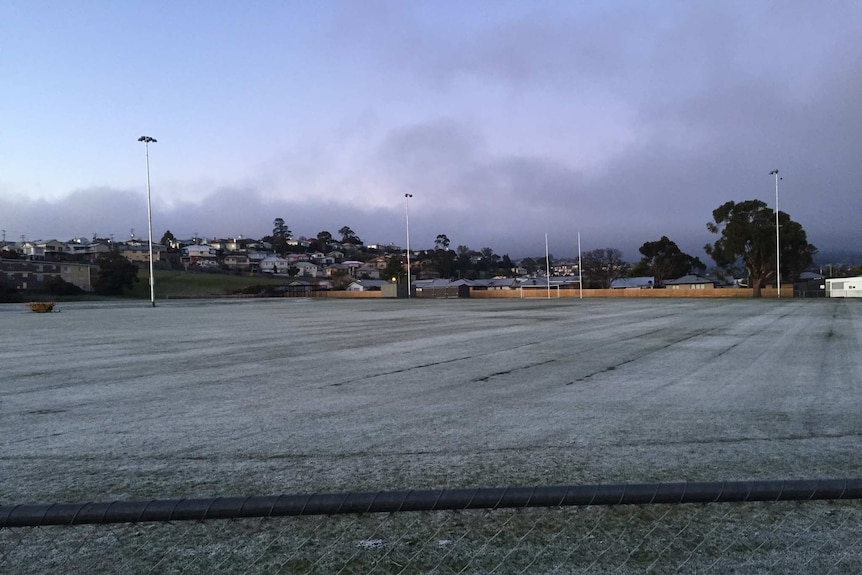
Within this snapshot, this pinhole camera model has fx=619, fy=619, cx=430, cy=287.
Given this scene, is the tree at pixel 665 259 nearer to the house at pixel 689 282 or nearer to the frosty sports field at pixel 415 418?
the house at pixel 689 282

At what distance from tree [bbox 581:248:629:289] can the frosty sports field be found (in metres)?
101

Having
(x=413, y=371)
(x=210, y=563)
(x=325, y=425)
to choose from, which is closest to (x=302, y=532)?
(x=210, y=563)

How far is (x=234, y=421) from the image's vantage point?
292 inches

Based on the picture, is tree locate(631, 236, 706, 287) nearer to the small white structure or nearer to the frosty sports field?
the small white structure

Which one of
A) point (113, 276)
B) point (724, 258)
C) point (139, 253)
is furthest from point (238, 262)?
point (724, 258)

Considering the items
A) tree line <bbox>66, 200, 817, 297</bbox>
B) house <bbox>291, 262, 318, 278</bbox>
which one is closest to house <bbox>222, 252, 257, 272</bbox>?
house <bbox>291, 262, 318, 278</bbox>

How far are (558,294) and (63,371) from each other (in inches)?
2989

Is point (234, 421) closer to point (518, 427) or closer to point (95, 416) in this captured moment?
point (95, 416)

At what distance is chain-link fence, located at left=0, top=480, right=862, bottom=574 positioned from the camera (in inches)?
133

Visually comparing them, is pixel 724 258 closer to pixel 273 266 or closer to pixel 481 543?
pixel 481 543

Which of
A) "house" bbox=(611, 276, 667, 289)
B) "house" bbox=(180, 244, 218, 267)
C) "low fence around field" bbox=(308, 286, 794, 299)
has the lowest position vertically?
"low fence around field" bbox=(308, 286, 794, 299)

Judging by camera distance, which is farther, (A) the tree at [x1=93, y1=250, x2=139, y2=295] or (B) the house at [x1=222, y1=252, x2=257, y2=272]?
(B) the house at [x1=222, y1=252, x2=257, y2=272]

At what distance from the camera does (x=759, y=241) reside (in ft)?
232

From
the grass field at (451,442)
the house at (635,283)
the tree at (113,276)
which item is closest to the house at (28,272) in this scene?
the tree at (113,276)
